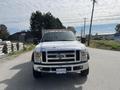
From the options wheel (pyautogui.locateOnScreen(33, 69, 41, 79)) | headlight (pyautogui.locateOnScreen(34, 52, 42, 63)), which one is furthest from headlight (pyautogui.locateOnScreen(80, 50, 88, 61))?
wheel (pyautogui.locateOnScreen(33, 69, 41, 79))

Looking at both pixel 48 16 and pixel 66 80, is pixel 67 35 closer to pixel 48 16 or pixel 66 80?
pixel 66 80

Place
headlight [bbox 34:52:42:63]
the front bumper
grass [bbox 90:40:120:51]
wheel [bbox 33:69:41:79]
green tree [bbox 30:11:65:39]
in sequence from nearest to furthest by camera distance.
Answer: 1. the front bumper
2. headlight [bbox 34:52:42:63]
3. wheel [bbox 33:69:41:79]
4. grass [bbox 90:40:120:51]
5. green tree [bbox 30:11:65:39]

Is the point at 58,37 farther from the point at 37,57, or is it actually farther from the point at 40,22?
the point at 40,22

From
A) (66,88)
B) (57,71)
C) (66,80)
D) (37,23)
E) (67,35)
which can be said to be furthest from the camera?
(37,23)

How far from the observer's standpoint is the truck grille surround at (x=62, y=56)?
7445mm

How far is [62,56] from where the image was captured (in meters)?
7.45

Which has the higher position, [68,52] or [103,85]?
[68,52]

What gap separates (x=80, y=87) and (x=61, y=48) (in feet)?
4.74

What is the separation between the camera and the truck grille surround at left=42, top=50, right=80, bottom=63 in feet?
24.4

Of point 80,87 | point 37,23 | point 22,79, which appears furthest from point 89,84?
point 37,23

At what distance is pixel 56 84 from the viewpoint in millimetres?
7535

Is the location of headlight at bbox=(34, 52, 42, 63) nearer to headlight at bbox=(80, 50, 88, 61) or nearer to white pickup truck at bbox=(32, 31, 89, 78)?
white pickup truck at bbox=(32, 31, 89, 78)

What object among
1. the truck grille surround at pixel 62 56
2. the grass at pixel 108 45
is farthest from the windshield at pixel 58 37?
the grass at pixel 108 45

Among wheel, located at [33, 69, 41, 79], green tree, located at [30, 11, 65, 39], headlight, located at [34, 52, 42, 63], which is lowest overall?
wheel, located at [33, 69, 41, 79]
